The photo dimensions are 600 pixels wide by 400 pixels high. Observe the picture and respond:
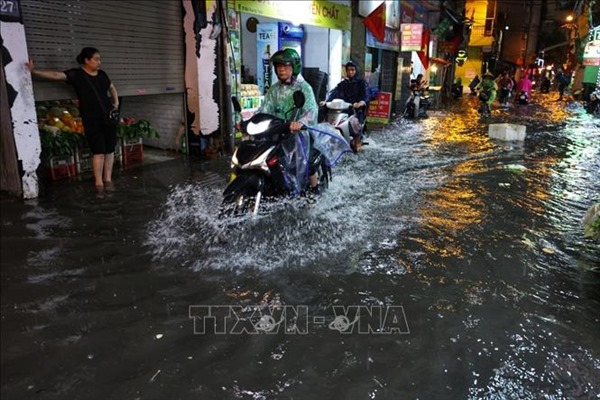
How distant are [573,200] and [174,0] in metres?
6.95

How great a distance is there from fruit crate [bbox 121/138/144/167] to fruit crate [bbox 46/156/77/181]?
1022 millimetres

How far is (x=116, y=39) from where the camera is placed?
275 inches

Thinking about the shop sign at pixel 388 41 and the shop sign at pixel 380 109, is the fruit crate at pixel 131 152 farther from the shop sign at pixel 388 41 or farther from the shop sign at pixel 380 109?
the shop sign at pixel 388 41

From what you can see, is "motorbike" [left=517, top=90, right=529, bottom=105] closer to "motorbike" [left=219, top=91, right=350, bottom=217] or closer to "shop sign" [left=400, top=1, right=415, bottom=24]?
"shop sign" [left=400, top=1, right=415, bottom=24]

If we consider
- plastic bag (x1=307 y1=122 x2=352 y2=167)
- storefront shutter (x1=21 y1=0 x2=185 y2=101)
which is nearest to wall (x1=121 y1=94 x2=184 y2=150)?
storefront shutter (x1=21 y1=0 x2=185 y2=101)

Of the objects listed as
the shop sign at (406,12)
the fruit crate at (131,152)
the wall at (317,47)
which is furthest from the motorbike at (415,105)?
the fruit crate at (131,152)

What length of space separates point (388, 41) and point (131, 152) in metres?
12.5

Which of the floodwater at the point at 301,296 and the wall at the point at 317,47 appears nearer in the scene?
the floodwater at the point at 301,296

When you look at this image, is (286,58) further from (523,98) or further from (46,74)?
(523,98)

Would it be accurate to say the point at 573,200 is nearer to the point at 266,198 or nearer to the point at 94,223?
the point at 266,198

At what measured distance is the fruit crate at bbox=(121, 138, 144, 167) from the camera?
7871 millimetres

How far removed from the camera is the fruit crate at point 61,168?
6.61 metres

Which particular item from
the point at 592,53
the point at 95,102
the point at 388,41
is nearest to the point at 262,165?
→ the point at 95,102

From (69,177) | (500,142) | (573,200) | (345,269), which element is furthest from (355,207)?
(500,142)
